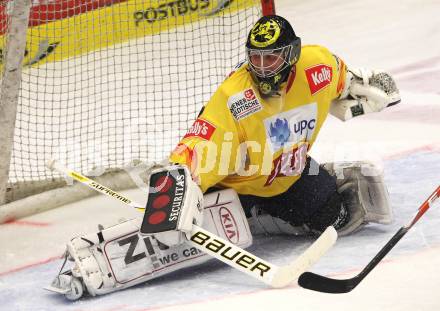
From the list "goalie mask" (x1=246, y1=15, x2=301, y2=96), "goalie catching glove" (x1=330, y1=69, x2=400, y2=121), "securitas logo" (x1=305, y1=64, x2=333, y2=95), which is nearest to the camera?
"goalie mask" (x1=246, y1=15, x2=301, y2=96)

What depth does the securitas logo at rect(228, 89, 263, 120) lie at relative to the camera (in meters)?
3.23

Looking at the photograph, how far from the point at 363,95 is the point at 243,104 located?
23.3 inches

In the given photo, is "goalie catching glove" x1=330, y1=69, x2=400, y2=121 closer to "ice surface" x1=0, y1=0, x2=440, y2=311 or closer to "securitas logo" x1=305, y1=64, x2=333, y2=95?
"securitas logo" x1=305, y1=64, x2=333, y2=95

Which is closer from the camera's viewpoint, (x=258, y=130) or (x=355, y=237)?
(x=258, y=130)

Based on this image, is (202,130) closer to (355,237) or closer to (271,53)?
(271,53)

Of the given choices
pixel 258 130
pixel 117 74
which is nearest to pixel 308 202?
→ pixel 258 130

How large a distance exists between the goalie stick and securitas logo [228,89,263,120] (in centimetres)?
40

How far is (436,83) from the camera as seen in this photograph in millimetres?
5340

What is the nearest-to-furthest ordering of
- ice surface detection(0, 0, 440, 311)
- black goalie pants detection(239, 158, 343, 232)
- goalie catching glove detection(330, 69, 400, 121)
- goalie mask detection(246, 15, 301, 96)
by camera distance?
ice surface detection(0, 0, 440, 311), goalie mask detection(246, 15, 301, 96), black goalie pants detection(239, 158, 343, 232), goalie catching glove detection(330, 69, 400, 121)

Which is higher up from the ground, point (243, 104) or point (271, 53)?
point (271, 53)

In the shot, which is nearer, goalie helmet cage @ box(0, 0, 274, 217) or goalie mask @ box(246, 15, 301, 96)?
goalie mask @ box(246, 15, 301, 96)

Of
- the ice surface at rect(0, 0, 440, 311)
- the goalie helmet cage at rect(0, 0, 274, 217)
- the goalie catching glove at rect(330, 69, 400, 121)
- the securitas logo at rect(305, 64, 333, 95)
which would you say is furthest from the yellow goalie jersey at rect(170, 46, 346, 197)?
the goalie helmet cage at rect(0, 0, 274, 217)

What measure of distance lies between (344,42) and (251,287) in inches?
130

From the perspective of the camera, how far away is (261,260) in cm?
306
